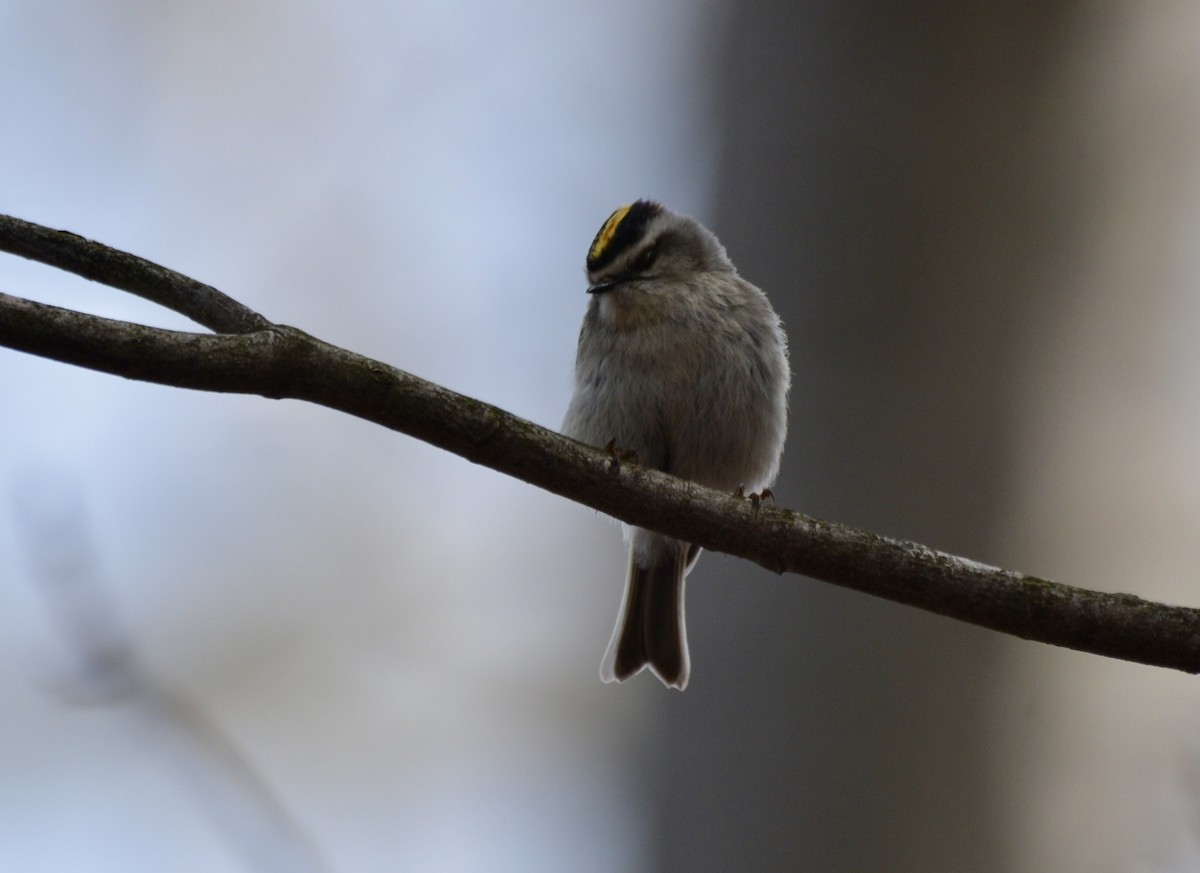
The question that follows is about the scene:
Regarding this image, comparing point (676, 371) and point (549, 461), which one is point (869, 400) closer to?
point (676, 371)

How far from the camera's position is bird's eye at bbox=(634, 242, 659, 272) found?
3635mm

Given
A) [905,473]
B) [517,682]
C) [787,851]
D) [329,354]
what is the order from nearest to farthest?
[329,354]
[787,851]
[905,473]
[517,682]

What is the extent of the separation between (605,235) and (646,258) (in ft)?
0.58

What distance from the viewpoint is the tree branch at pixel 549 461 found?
1767mm

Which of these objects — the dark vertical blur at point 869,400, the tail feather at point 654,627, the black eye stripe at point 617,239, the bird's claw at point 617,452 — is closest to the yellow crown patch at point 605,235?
the black eye stripe at point 617,239

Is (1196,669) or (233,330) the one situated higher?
(233,330)

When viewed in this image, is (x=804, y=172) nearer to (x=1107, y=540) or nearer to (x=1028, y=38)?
(x=1028, y=38)

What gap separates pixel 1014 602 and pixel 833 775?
3.64 feet

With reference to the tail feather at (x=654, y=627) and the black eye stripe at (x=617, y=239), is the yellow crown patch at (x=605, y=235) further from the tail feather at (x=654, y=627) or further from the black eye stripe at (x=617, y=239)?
the tail feather at (x=654, y=627)

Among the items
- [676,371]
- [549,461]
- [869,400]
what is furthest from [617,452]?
[549,461]

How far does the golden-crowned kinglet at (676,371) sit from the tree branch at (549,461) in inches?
49.5

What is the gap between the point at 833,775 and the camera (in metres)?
2.91

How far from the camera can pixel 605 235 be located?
3.74 metres

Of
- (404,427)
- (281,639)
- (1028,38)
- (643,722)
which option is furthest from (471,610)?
(404,427)
